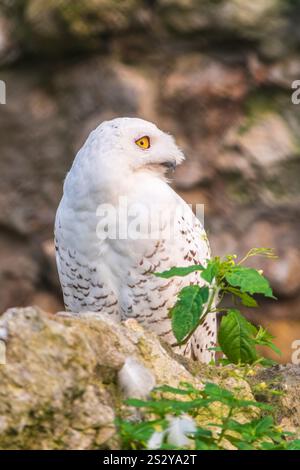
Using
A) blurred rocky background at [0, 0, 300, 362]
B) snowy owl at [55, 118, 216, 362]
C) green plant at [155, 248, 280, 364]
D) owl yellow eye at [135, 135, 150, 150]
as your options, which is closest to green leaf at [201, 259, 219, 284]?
green plant at [155, 248, 280, 364]

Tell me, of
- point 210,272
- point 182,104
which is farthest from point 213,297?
point 182,104

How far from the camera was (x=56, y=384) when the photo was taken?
171 cm

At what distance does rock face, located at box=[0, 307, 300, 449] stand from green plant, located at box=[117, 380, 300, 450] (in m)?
0.06

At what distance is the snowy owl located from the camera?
266cm

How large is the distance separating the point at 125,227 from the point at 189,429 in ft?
3.45

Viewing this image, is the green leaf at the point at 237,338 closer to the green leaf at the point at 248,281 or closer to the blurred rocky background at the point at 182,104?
the green leaf at the point at 248,281

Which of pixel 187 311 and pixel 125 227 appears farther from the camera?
pixel 125 227

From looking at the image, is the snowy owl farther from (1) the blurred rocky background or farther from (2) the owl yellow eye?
(1) the blurred rocky background

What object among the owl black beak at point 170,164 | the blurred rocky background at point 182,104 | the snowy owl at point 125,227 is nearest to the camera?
the snowy owl at point 125,227

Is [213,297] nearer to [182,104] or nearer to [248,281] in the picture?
[248,281]

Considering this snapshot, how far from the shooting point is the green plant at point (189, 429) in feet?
5.47

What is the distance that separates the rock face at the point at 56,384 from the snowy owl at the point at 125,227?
771 mm

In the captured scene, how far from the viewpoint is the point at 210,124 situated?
512cm

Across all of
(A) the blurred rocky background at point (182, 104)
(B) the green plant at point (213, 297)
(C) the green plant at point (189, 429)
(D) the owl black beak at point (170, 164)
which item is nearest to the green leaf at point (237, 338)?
(B) the green plant at point (213, 297)
